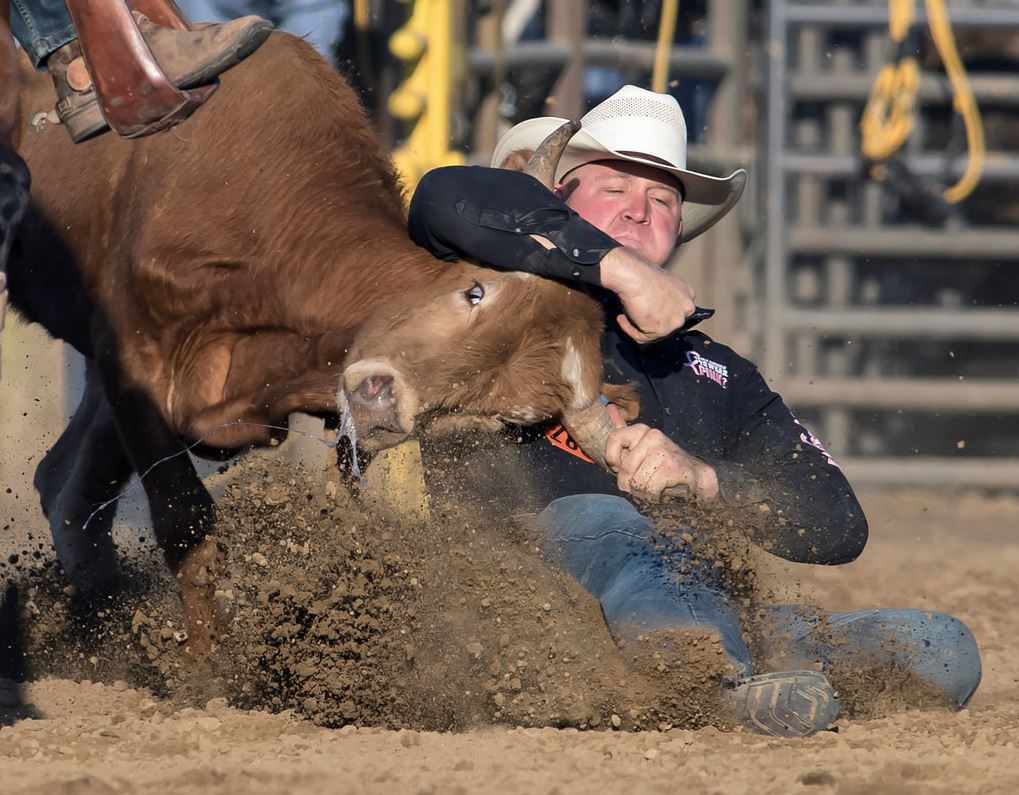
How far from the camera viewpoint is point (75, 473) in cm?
475

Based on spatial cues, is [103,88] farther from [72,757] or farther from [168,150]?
[72,757]

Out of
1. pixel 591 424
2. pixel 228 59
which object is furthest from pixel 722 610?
pixel 228 59

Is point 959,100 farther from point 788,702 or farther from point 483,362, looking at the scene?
point 788,702

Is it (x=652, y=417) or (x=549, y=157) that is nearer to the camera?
(x=549, y=157)

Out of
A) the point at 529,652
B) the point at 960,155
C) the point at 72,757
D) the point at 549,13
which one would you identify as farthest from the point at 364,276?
the point at 960,155

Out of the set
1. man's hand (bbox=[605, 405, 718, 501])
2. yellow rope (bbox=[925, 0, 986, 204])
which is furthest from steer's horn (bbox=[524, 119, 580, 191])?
yellow rope (bbox=[925, 0, 986, 204])

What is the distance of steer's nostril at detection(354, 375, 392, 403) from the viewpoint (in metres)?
3.29

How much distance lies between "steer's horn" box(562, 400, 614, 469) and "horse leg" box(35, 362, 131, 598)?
1.68 meters

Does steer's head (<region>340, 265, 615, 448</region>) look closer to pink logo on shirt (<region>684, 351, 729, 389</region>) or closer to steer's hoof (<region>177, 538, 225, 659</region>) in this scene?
pink logo on shirt (<region>684, 351, 729, 389</region>)

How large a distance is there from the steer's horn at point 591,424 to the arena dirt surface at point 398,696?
0.27 metres

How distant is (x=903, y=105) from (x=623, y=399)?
502 centimetres

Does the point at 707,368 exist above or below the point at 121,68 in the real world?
below

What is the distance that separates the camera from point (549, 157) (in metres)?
3.47

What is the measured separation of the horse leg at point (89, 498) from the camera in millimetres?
4570
